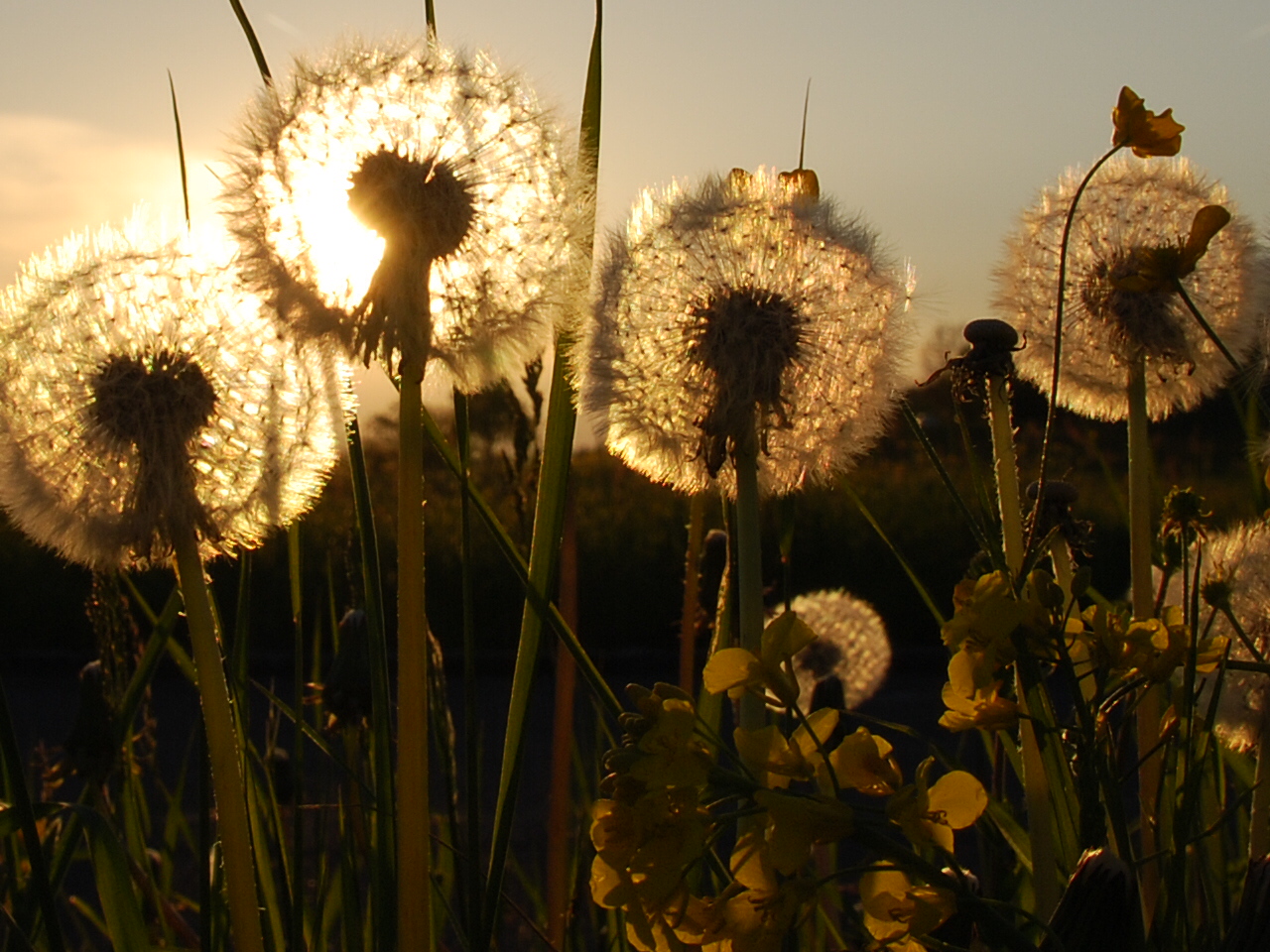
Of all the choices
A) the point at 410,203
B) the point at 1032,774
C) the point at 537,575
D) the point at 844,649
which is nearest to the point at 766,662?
the point at 537,575

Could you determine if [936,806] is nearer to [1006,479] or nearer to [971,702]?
[971,702]

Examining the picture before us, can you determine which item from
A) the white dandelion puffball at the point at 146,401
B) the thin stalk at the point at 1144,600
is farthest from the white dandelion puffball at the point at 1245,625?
the white dandelion puffball at the point at 146,401

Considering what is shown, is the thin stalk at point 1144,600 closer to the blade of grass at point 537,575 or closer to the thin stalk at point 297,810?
the blade of grass at point 537,575

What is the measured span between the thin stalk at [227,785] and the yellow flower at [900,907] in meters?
0.51

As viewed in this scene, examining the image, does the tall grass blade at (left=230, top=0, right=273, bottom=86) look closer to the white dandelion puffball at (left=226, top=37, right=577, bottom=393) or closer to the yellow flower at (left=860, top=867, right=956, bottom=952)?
the white dandelion puffball at (left=226, top=37, right=577, bottom=393)

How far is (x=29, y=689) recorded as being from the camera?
9.07m

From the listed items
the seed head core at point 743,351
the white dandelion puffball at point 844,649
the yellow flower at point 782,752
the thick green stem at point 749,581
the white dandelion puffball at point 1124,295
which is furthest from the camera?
the white dandelion puffball at point 844,649

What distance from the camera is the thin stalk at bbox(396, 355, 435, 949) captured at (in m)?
1.01

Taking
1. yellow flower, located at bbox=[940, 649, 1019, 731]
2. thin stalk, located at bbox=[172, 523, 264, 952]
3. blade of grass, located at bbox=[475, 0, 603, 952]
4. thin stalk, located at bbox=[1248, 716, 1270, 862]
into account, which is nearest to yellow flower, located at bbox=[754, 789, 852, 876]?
yellow flower, located at bbox=[940, 649, 1019, 731]

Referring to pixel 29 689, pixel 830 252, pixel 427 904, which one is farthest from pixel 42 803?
pixel 29 689

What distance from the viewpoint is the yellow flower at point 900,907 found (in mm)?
727

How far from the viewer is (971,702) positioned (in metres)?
0.93

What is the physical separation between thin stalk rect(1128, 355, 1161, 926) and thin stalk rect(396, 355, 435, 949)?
661mm

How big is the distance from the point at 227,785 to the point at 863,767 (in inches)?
22.0
